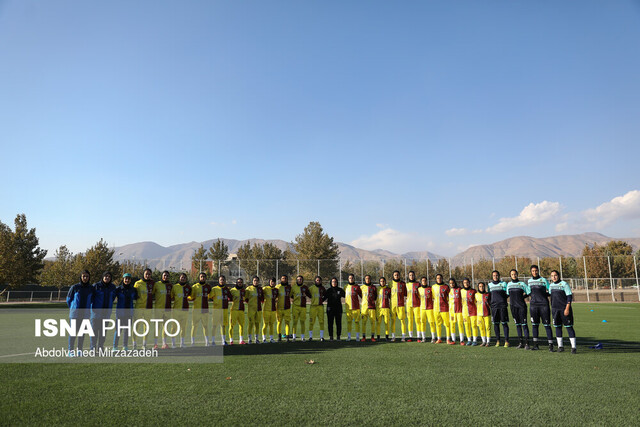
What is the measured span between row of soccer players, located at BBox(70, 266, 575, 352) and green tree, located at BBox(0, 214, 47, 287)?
2979 cm

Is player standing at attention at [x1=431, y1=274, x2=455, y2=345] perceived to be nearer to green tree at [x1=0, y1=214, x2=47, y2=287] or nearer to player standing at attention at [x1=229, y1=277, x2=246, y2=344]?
player standing at attention at [x1=229, y1=277, x2=246, y2=344]

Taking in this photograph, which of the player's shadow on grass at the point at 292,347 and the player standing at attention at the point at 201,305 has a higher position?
the player standing at attention at the point at 201,305

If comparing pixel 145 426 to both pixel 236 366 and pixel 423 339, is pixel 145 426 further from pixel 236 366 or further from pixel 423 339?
pixel 423 339

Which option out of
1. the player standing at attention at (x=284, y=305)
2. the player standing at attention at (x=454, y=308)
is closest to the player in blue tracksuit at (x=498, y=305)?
the player standing at attention at (x=454, y=308)

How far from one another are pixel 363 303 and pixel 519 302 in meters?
4.35

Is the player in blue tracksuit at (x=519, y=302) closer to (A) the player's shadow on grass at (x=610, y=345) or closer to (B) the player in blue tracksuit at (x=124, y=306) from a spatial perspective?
(A) the player's shadow on grass at (x=610, y=345)

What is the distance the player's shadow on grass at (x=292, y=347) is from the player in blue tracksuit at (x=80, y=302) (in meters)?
3.37

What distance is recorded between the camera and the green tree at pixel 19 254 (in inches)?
1233

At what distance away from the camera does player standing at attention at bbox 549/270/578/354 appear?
9.46m

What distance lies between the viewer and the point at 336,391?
5.74 metres

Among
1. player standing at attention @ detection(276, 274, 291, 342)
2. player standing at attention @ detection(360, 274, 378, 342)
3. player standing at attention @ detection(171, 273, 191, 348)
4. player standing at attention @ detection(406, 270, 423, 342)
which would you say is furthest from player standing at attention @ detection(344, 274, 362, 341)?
player standing at attention @ detection(171, 273, 191, 348)

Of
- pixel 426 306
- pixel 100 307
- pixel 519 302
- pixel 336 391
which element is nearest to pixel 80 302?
pixel 100 307

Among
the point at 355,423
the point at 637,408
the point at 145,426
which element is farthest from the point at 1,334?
the point at 637,408

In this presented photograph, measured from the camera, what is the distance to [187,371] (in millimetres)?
7043
